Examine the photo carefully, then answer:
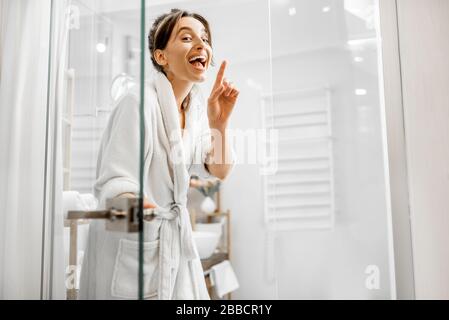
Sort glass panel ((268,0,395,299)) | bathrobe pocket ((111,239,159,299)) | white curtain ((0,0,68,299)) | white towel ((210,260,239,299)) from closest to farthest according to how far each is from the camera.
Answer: bathrobe pocket ((111,239,159,299)), white curtain ((0,0,68,299)), glass panel ((268,0,395,299)), white towel ((210,260,239,299))

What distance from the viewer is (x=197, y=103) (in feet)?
5.12

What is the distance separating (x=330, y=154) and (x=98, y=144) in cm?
77

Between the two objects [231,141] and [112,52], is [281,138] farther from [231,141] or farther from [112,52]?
[112,52]

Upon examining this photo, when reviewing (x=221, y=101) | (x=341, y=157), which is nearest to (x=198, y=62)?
(x=221, y=101)

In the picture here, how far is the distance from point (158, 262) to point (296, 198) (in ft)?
1.80

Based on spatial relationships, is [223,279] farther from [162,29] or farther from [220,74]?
[162,29]

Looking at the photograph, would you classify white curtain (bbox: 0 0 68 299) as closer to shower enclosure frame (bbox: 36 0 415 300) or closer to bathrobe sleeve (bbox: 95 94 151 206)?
shower enclosure frame (bbox: 36 0 415 300)

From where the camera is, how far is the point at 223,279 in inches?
96.8

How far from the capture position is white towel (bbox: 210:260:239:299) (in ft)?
7.88

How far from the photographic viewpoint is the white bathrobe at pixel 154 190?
113 cm

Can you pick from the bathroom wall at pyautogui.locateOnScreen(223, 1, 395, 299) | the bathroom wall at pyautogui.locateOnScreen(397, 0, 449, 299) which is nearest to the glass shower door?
the bathroom wall at pyautogui.locateOnScreen(223, 1, 395, 299)

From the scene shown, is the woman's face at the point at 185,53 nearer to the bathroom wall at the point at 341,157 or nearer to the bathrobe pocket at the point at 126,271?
the bathroom wall at the point at 341,157

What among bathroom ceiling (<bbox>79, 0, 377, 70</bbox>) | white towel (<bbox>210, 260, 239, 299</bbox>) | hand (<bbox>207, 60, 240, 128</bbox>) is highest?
bathroom ceiling (<bbox>79, 0, 377, 70</bbox>)
